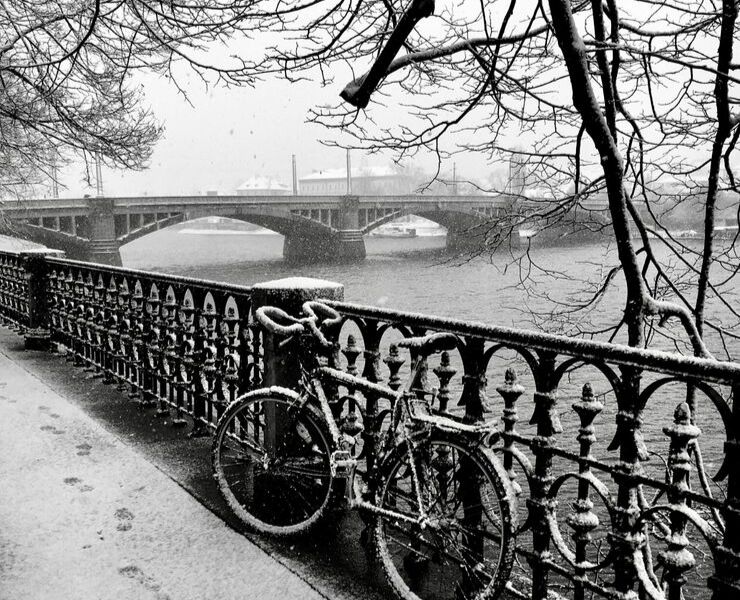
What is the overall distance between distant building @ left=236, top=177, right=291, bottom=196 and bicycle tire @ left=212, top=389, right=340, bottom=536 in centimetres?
12665

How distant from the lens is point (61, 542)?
3.24 metres

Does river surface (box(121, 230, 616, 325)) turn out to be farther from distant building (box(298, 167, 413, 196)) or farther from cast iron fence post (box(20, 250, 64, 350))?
distant building (box(298, 167, 413, 196))

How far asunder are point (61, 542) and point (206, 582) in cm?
83

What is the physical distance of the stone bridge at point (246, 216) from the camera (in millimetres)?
36062

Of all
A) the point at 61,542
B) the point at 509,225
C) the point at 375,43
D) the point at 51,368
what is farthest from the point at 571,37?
the point at 51,368

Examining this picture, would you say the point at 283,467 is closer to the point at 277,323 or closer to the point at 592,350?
the point at 277,323

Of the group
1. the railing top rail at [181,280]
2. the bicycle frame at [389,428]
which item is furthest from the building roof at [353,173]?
the bicycle frame at [389,428]

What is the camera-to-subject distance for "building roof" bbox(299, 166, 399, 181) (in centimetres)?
13000

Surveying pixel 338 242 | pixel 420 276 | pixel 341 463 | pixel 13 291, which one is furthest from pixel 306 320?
pixel 338 242

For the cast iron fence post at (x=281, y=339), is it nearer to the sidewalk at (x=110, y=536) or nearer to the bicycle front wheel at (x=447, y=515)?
the sidewalk at (x=110, y=536)

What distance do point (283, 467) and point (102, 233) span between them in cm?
3686

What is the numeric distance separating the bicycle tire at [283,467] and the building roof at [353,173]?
12492cm

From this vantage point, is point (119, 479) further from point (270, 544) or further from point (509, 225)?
point (509, 225)

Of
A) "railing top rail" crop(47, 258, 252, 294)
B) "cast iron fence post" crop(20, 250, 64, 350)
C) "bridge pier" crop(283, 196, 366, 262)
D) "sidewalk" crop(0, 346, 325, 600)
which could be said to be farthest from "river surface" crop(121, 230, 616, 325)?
"sidewalk" crop(0, 346, 325, 600)
